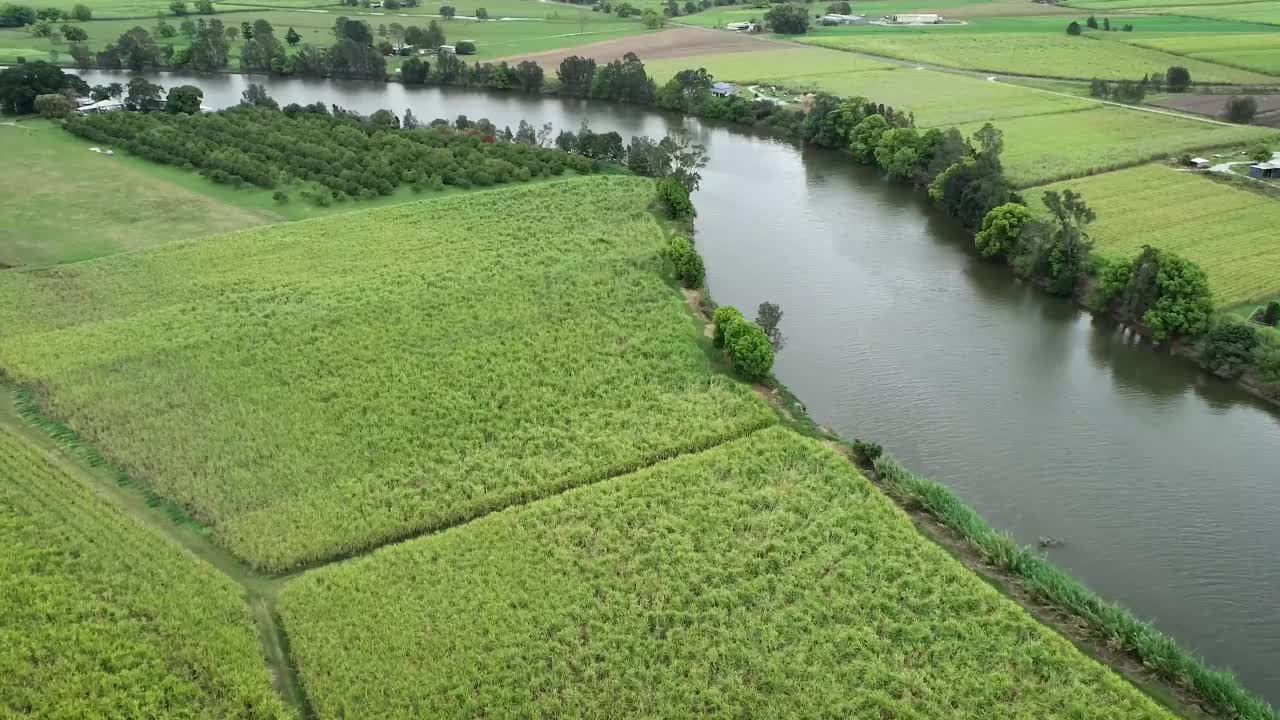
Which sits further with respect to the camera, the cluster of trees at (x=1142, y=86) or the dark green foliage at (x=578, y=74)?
the dark green foliage at (x=578, y=74)

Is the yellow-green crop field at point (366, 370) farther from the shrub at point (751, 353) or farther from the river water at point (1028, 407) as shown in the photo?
the river water at point (1028, 407)

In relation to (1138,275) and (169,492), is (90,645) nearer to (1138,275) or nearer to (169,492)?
(169,492)

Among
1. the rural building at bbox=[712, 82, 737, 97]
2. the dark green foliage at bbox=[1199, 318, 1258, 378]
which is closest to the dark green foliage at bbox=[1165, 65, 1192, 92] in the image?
the rural building at bbox=[712, 82, 737, 97]

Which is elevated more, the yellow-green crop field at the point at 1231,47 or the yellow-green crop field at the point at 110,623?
the yellow-green crop field at the point at 1231,47

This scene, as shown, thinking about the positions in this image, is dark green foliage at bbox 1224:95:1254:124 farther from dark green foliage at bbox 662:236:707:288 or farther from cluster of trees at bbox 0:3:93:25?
cluster of trees at bbox 0:3:93:25

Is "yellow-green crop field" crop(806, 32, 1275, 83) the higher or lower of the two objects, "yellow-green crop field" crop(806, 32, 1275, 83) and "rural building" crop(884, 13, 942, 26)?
the lower

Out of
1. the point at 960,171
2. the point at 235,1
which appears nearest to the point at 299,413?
the point at 960,171

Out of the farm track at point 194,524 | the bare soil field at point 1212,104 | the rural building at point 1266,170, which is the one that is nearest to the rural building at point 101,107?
the farm track at point 194,524

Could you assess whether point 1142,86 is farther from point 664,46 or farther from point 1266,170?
point 664,46
